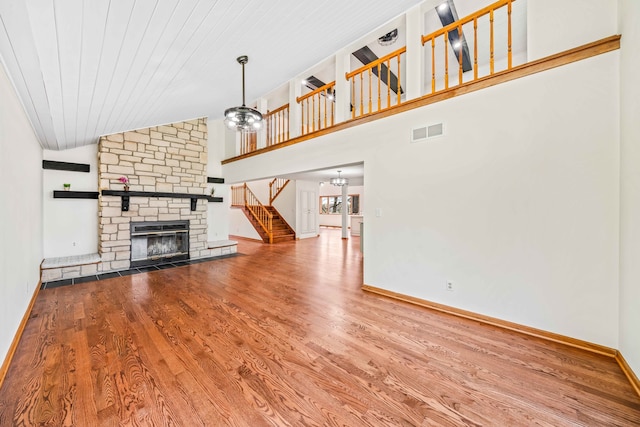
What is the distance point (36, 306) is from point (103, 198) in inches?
93.8

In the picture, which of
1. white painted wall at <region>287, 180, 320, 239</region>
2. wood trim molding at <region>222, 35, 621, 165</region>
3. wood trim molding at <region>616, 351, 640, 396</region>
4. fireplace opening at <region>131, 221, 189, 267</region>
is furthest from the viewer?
white painted wall at <region>287, 180, 320, 239</region>

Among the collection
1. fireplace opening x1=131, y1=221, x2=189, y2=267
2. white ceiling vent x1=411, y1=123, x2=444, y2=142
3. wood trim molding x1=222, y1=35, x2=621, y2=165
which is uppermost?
wood trim molding x1=222, y1=35, x2=621, y2=165

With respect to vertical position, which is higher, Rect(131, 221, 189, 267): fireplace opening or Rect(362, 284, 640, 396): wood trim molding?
A: Rect(131, 221, 189, 267): fireplace opening

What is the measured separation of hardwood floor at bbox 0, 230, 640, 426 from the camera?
152cm

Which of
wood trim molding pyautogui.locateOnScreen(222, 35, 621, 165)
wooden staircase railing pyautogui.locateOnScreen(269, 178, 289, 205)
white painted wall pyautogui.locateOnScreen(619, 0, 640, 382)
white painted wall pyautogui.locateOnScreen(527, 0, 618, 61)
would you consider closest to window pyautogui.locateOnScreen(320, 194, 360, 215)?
wooden staircase railing pyautogui.locateOnScreen(269, 178, 289, 205)

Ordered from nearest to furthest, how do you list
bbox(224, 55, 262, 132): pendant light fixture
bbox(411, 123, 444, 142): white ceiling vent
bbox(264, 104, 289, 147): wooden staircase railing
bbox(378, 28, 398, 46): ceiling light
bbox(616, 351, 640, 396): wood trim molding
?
bbox(616, 351, 640, 396): wood trim molding
bbox(411, 123, 444, 142): white ceiling vent
bbox(224, 55, 262, 132): pendant light fixture
bbox(378, 28, 398, 46): ceiling light
bbox(264, 104, 289, 147): wooden staircase railing

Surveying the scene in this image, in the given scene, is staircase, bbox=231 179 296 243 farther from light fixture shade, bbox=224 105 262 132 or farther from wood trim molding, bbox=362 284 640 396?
wood trim molding, bbox=362 284 640 396

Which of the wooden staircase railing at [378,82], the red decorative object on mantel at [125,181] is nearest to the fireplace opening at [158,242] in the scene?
the red decorative object on mantel at [125,181]

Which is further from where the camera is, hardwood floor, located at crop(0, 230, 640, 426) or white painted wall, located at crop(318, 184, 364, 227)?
white painted wall, located at crop(318, 184, 364, 227)

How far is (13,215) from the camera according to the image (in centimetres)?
229

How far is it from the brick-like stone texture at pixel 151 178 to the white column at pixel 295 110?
2.66 metres

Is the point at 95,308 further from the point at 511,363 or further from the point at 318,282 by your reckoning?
the point at 511,363

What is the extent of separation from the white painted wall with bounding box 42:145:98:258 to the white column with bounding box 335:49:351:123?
516 cm

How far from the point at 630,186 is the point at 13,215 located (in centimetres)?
527
